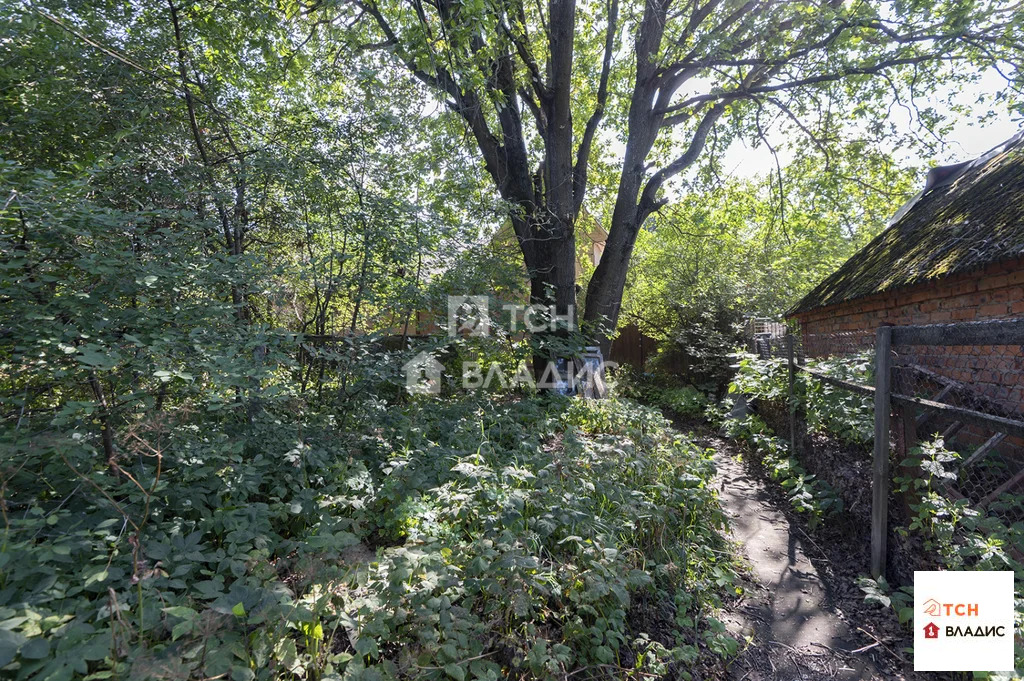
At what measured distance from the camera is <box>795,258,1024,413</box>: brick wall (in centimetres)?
351

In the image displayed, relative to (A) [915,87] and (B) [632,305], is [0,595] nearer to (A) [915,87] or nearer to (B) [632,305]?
(A) [915,87]

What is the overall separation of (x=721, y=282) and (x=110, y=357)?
11405mm

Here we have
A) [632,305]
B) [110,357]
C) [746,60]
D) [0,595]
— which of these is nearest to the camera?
[0,595]

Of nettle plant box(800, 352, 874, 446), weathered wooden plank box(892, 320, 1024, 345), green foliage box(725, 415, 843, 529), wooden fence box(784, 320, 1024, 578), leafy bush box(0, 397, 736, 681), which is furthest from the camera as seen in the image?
green foliage box(725, 415, 843, 529)

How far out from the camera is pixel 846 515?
165 inches

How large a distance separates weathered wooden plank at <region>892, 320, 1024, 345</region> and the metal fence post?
192 mm

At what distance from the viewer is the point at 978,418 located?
2.60m

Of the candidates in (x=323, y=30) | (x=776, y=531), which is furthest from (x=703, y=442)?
(x=323, y=30)

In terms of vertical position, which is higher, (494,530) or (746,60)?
(746,60)

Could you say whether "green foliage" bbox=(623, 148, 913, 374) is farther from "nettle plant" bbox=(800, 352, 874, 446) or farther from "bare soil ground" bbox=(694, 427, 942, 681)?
"bare soil ground" bbox=(694, 427, 942, 681)

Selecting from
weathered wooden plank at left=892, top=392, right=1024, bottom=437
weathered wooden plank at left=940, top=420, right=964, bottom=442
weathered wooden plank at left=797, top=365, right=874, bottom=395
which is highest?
weathered wooden plank at left=797, top=365, right=874, bottom=395

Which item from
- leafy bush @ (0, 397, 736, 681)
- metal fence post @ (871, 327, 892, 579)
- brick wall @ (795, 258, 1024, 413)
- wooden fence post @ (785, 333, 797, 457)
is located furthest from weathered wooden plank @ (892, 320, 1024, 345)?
wooden fence post @ (785, 333, 797, 457)

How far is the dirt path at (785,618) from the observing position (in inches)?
105

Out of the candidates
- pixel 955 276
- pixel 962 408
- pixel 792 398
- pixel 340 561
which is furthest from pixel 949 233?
pixel 340 561
